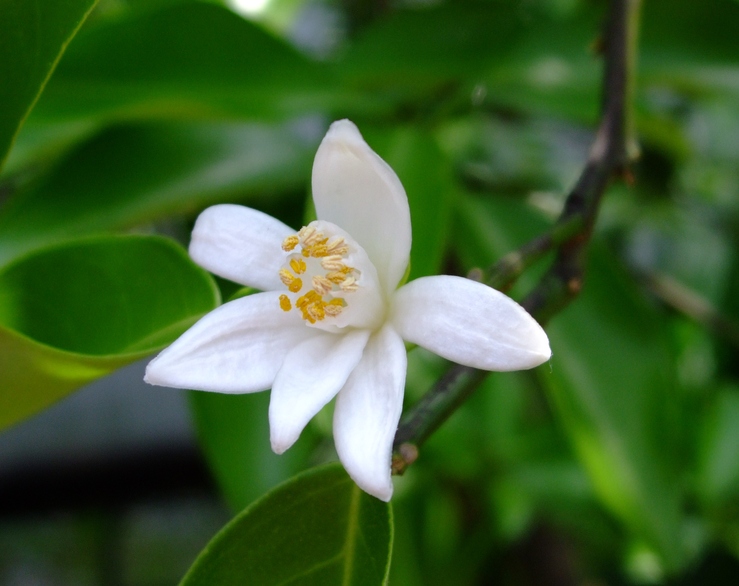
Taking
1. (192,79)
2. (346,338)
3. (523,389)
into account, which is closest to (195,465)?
(523,389)

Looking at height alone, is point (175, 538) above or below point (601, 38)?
below

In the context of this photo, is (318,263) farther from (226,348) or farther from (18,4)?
(18,4)

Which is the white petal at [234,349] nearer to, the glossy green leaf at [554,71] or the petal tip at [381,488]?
the petal tip at [381,488]

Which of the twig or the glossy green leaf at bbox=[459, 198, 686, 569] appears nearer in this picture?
the twig

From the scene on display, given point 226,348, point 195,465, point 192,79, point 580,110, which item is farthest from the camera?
point 195,465

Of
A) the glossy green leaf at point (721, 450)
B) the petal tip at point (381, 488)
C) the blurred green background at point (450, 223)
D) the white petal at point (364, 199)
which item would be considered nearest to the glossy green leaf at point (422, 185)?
the blurred green background at point (450, 223)

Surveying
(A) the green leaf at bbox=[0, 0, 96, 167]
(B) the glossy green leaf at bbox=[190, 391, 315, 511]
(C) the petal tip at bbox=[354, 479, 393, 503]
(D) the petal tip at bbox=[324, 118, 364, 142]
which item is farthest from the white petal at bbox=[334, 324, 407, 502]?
(B) the glossy green leaf at bbox=[190, 391, 315, 511]

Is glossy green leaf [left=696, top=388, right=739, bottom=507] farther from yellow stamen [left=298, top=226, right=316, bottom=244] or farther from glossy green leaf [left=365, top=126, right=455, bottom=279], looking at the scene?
yellow stamen [left=298, top=226, right=316, bottom=244]
